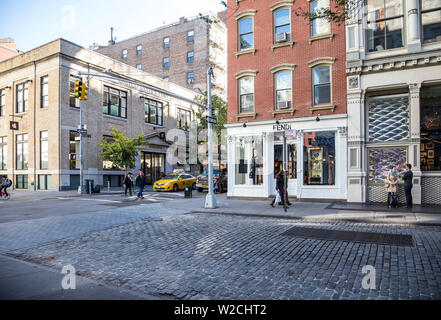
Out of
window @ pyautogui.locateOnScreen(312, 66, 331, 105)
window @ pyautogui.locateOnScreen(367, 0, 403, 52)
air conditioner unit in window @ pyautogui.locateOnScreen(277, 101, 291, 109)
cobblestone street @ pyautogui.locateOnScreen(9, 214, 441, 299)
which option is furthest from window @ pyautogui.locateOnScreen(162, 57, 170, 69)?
cobblestone street @ pyautogui.locateOnScreen(9, 214, 441, 299)

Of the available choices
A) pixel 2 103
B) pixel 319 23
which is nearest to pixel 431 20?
pixel 319 23

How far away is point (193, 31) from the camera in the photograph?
148ft

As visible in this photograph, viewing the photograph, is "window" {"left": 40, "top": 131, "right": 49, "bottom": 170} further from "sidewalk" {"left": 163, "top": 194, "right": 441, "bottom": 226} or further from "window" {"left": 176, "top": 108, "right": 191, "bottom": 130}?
"sidewalk" {"left": 163, "top": 194, "right": 441, "bottom": 226}

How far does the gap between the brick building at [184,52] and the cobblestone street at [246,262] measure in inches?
1542

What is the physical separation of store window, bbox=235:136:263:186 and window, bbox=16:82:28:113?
22.9 metres

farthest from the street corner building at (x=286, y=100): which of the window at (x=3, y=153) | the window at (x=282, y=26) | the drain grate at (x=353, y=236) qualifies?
the window at (x=3, y=153)

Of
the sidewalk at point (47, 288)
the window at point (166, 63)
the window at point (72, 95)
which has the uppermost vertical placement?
the window at point (166, 63)

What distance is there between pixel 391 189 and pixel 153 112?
29.0 metres

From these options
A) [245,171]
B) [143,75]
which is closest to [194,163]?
[143,75]

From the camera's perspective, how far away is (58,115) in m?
24.8

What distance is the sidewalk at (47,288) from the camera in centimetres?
394

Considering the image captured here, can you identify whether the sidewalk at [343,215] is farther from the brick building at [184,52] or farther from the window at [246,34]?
the brick building at [184,52]
